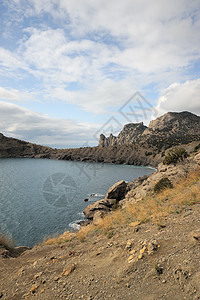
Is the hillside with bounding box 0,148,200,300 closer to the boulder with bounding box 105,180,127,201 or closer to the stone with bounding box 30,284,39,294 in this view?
the stone with bounding box 30,284,39,294

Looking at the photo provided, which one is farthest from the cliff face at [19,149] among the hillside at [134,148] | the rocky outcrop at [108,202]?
the rocky outcrop at [108,202]

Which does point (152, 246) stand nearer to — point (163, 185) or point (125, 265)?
point (125, 265)

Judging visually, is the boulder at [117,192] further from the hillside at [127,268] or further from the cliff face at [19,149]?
the cliff face at [19,149]

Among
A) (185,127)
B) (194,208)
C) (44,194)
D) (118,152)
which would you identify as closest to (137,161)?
(118,152)

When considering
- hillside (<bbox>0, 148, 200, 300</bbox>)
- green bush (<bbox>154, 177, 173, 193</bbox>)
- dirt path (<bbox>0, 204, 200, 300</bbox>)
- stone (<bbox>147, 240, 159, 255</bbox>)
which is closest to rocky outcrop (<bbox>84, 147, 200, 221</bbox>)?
green bush (<bbox>154, 177, 173, 193</bbox>)

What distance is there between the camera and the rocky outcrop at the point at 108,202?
23.8 meters

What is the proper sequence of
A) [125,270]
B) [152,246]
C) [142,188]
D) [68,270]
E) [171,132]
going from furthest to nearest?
[171,132] → [142,188] → [68,270] → [152,246] → [125,270]

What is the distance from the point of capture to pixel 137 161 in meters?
103

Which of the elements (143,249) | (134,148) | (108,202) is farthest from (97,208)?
(134,148)

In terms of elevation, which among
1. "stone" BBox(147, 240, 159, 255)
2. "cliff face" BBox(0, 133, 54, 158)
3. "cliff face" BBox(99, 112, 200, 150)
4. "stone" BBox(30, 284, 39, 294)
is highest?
"cliff face" BBox(99, 112, 200, 150)

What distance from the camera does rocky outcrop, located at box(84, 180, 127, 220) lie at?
2380 cm

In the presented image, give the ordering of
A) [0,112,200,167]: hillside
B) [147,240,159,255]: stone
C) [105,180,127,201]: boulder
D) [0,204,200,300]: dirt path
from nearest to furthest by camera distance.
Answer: [0,204,200,300]: dirt path
[147,240,159,255]: stone
[105,180,127,201]: boulder
[0,112,200,167]: hillside

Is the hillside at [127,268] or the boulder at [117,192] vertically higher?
the hillside at [127,268]

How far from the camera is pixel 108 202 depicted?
2588 centimetres
